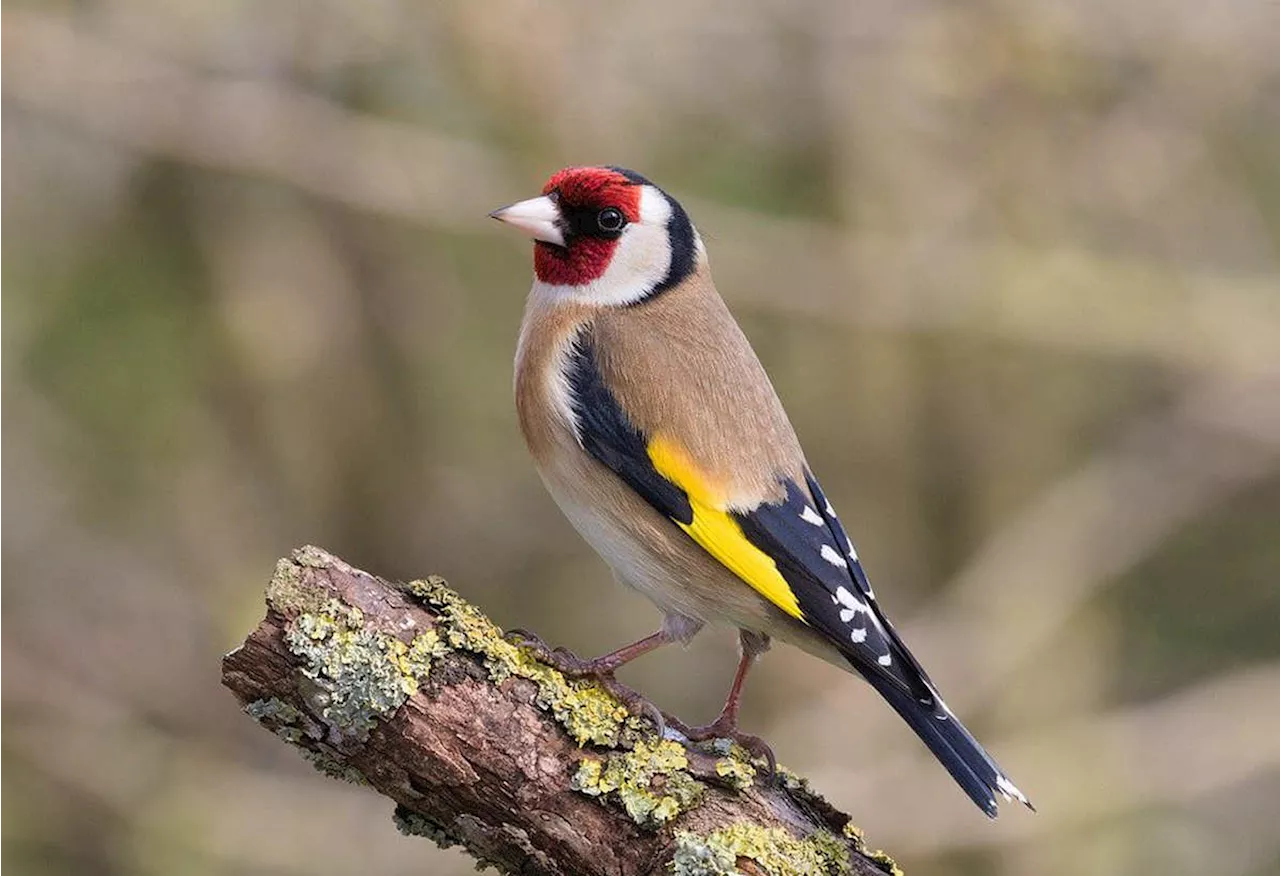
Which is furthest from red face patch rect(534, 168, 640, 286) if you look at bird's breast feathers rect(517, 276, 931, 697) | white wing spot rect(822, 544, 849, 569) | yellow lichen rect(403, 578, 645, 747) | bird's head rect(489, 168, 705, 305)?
yellow lichen rect(403, 578, 645, 747)

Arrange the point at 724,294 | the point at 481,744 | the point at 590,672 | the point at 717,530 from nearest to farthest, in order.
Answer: the point at 481,744 < the point at 590,672 < the point at 717,530 < the point at 724,294

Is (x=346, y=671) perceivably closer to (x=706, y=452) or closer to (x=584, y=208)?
(x=706, y=452)

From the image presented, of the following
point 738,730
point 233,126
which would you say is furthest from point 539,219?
point 233,126

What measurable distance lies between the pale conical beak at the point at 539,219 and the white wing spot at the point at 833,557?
1.05 m

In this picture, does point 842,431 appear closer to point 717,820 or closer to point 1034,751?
point 1034,751

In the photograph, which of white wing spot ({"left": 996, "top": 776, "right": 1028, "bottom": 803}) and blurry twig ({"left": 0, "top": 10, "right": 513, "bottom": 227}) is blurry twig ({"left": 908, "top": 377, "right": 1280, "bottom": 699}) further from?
white wing spot ({"left": 996, "top": 776, "right": 1028, "bottom": 803})

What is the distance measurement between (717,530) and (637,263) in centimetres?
91

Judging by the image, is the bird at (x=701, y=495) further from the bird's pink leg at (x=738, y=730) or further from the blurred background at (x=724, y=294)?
the blurred background at (x=724, y=294)

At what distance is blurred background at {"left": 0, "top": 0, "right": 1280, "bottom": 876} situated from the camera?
6.24 m

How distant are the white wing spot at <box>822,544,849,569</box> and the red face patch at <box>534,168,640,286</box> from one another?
95 centimetres

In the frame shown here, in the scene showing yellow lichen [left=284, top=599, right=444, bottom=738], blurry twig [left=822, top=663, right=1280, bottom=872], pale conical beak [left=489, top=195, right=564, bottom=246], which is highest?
blurry twig [left=822, top=663, right=1280, bottom=872]

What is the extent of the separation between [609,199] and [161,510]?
12.8 ft

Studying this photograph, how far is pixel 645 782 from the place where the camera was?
9.45 ft

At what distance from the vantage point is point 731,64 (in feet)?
22.2
